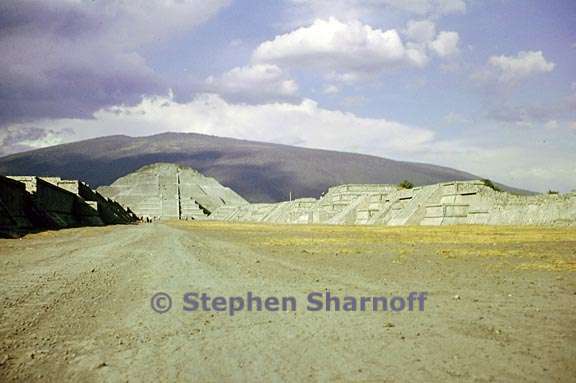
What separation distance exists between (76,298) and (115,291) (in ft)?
2.47

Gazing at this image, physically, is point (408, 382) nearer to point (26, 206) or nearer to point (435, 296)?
point (435, 296)

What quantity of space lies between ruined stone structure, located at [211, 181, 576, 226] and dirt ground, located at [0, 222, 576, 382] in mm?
24715

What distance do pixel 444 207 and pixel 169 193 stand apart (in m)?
98.1

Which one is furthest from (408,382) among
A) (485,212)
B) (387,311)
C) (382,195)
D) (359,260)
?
(382,195)

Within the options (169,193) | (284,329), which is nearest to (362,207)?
(284,329)

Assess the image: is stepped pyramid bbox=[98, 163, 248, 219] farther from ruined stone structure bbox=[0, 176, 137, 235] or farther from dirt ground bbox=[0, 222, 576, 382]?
dirt ground bbox=[0, 222, 576, 382]

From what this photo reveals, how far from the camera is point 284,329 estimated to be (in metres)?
5.59

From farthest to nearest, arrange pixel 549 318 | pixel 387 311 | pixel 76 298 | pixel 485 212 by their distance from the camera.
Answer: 1. pixel 485 212
2. pixel 76 298
3. pixel 387 311
4. pixel 549 318

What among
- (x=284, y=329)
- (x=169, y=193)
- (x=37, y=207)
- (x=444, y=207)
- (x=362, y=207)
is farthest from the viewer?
(x=169, y=193)

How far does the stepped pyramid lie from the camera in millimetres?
109688

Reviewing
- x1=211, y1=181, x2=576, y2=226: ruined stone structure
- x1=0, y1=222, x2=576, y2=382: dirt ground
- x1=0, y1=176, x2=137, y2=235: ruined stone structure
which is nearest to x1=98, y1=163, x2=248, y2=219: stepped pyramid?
x1=211, y1=181, x2=576, y2=226: ruined stone structure

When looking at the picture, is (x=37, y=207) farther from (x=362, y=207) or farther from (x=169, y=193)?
(x=169, y=193)

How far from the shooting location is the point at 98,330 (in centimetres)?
554

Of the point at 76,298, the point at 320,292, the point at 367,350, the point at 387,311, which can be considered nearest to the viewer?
the point at 367,350
